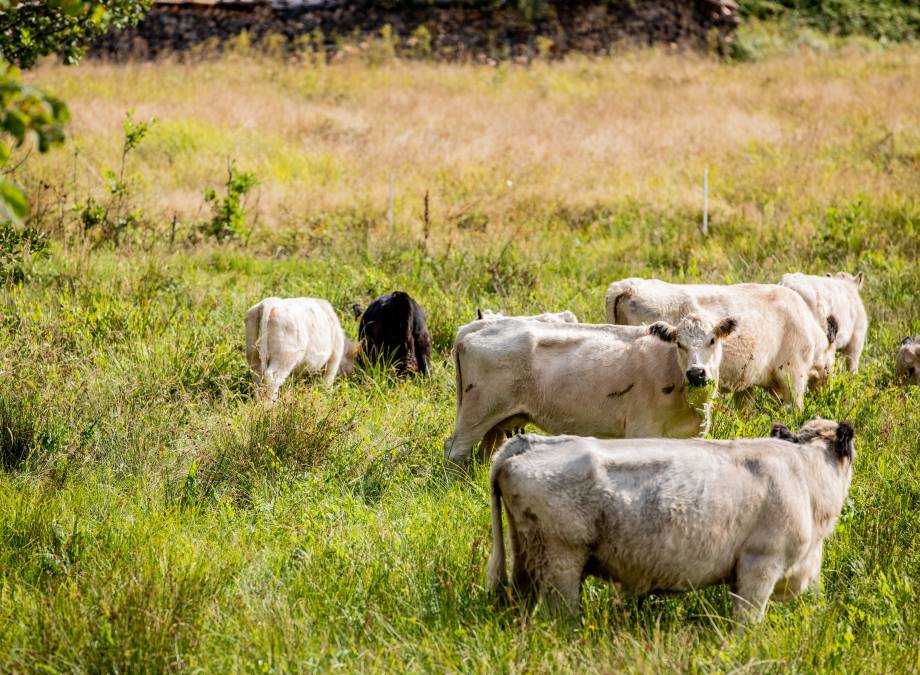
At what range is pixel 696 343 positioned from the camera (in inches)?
285

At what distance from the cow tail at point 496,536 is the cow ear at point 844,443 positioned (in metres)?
2.01

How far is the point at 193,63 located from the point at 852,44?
20840 millimetres

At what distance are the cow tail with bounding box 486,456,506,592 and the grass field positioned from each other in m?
0.16

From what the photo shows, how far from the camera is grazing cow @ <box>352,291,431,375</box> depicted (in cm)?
1032

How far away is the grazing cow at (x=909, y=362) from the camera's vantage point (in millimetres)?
9930

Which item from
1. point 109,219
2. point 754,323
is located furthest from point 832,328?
point 109,219

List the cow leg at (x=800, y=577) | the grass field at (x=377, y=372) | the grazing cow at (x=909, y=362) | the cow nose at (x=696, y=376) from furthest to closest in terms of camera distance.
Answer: the grazing cow at (x=909, y=362) < the cow nose at (x=696, y=376) < the cow leg at (x=800, y=577) < the grass field at (x=377, y=372)

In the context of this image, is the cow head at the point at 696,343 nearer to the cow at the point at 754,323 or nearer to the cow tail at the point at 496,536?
the cow at the point at 754,323

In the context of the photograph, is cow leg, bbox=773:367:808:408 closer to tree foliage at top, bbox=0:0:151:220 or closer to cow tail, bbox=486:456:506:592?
cow tail, bbox=486:456:506:592

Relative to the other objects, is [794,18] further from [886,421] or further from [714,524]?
[714,524]

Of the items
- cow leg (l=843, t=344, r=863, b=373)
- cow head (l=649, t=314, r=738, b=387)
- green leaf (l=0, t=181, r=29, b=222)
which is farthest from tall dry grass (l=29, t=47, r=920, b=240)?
green leaf (l=0, t=181, r=29, b=222)

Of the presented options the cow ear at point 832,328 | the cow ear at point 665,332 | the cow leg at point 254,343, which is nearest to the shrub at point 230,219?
the cow leg at point 254,343

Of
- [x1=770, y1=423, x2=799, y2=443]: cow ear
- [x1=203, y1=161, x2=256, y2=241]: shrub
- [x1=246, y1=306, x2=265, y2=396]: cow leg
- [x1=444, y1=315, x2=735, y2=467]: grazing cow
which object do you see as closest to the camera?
[x1=770, y1=423, x2=799, y2=443]: cow ear

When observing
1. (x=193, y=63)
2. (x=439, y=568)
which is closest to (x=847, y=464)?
(x=439, y=568)
